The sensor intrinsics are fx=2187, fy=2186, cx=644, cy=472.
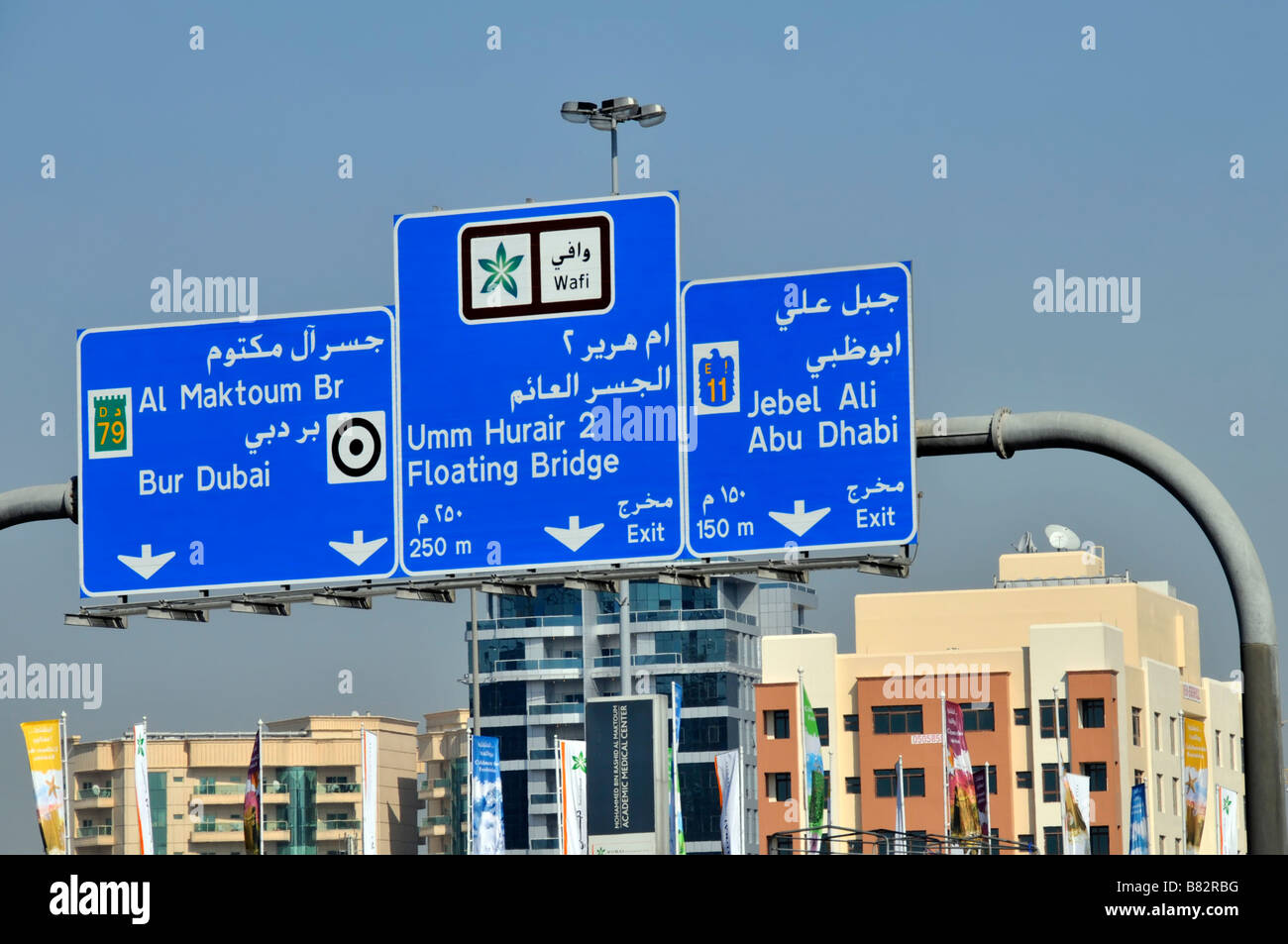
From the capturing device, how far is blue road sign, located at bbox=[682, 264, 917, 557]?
2008 cm

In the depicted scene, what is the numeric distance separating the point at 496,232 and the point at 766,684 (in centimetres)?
9842

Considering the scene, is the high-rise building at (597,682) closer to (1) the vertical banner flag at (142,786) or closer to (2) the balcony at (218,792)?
(2) the balcony at (218,792)

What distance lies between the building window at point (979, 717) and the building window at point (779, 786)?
1013cm

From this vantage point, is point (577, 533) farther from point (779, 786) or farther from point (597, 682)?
point (597, 682)

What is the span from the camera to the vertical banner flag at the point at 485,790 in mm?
58531

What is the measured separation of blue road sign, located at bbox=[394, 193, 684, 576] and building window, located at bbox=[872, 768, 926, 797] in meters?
93.3

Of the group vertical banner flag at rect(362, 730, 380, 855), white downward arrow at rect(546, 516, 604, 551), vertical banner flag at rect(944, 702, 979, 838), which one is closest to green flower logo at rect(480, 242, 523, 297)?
white downward arrow at rect(546, 516, 604, 551)

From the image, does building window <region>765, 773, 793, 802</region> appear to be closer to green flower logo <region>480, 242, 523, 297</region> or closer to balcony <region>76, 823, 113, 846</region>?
balcony <region>76, 823, 113, 846</region>

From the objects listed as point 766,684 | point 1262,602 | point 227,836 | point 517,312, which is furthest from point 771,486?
point 227,836

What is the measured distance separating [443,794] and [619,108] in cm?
15868
